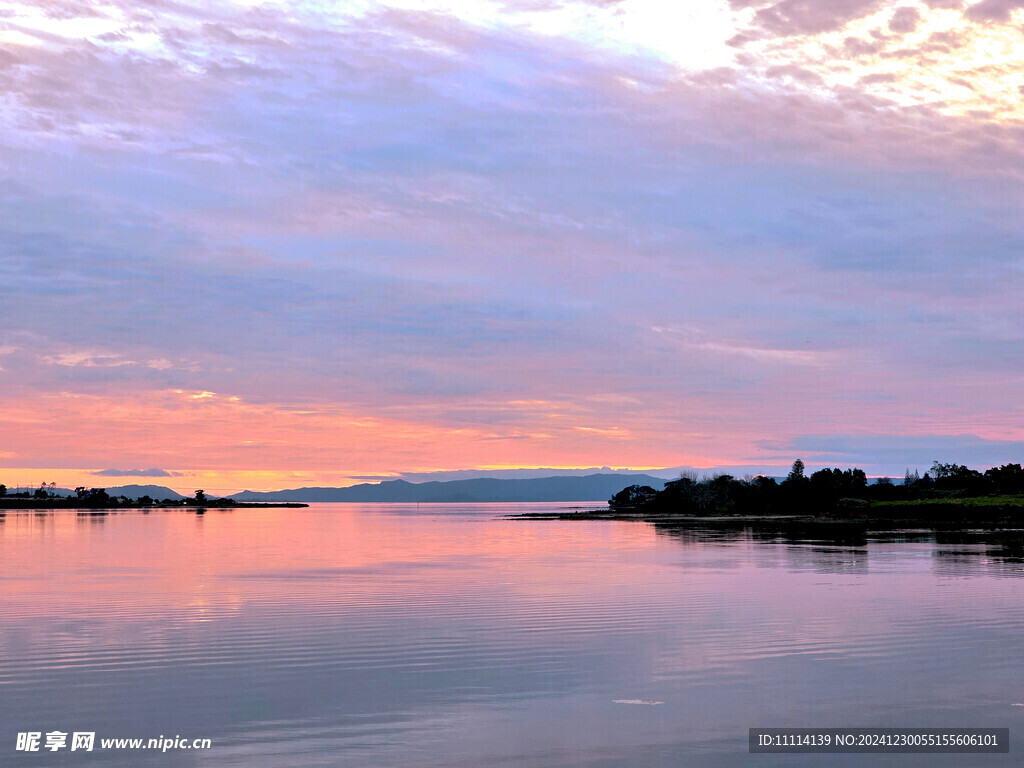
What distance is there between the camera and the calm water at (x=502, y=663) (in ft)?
56.9

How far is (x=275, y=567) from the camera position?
189 feet

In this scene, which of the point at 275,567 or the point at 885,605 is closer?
the point at 885,605

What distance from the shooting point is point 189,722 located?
1866cm

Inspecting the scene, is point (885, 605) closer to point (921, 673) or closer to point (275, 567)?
point (921, 673)

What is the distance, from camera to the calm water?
17.3 meters

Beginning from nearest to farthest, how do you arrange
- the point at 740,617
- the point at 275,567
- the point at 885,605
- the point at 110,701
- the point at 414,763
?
the point at 414,763 < the point at 110,701 < the point at 740,617 < the point at 885,605 < the point at 275,567

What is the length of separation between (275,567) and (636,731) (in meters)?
43.7

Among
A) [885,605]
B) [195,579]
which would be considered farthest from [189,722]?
[195,579]

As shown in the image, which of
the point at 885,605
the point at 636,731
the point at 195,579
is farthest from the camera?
the point at 195,579

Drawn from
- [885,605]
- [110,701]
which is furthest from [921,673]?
[110,701]

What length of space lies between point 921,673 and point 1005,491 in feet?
617

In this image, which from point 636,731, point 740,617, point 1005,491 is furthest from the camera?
point 1005,491

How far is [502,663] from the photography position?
969 inches

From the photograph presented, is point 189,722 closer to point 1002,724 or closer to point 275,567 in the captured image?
point 1002,724
